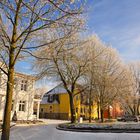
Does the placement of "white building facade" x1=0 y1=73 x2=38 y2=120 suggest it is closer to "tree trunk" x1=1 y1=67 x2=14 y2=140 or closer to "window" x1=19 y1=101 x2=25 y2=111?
"window" x1=19 y1=101 x2=25 y2=111

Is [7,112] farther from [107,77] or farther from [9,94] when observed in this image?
[107,77]

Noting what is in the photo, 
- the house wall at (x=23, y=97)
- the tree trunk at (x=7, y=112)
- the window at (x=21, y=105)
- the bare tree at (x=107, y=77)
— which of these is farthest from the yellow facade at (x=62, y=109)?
the tree trunk at (x=7, y=112)

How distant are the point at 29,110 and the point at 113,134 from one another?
2563 cm

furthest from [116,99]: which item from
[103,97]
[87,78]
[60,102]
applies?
[60,102]

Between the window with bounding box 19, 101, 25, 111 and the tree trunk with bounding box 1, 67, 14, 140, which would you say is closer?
the tree trunk with bounding box 1, 67, 14, 140

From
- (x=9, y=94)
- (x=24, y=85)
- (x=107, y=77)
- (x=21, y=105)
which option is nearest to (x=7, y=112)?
(x=9, y=94)

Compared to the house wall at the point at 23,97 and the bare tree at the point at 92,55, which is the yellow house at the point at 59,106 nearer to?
the house wall at the point at 23,97

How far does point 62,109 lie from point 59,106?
135 centimetres

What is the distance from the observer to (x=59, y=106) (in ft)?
185

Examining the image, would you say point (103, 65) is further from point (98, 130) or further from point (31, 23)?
point (31, 23)

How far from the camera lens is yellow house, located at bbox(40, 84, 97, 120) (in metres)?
54.8

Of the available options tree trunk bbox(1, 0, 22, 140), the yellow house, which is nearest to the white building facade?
the yellow house

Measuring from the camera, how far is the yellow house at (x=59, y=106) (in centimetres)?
5478

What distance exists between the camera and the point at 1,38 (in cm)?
1198
